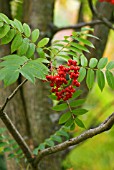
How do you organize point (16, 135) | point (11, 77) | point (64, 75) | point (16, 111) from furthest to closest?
point (16, 111)
point (16, 135)
point (64, 75)
point (11, 77)

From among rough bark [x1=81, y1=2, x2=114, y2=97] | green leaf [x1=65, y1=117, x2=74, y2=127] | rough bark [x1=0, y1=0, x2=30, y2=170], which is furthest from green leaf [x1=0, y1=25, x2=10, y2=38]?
rough bark [x1=81, y1=2, x2=114, y2=97]

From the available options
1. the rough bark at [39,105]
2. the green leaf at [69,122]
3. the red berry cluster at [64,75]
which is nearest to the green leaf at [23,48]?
the red berry cluster at [64,75]

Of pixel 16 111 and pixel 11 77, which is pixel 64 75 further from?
pixel 16 111

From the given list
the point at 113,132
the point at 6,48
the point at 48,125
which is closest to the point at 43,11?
the point at 6,48

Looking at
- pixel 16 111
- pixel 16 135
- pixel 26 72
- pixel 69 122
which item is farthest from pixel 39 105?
pixel 26 72

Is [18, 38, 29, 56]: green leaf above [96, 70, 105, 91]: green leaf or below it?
above

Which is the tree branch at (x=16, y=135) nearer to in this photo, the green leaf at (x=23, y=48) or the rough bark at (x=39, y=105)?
the green leaf at (x=23, y=48)

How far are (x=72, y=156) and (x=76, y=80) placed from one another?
2.15m

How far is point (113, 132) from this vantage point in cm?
315

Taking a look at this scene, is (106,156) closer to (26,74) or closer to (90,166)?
(90,166)

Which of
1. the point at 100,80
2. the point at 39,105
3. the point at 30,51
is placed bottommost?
the point at 39,105

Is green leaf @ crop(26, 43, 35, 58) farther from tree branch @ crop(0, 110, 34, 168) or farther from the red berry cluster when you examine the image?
tree branch @ crop(0, 110, 34, 168)

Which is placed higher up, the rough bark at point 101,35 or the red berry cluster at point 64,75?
the red berry cluster at point 64,75

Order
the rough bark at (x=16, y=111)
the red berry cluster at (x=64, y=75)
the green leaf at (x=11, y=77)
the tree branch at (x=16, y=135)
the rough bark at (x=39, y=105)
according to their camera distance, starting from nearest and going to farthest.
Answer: the green leaf at (x=11, y=77), the red berry cluster at (x=64, y=75), the tree branch at (x=16, y=135), the rough bark at (x=16, y=111), the rough bark at (x=39, y=105)
